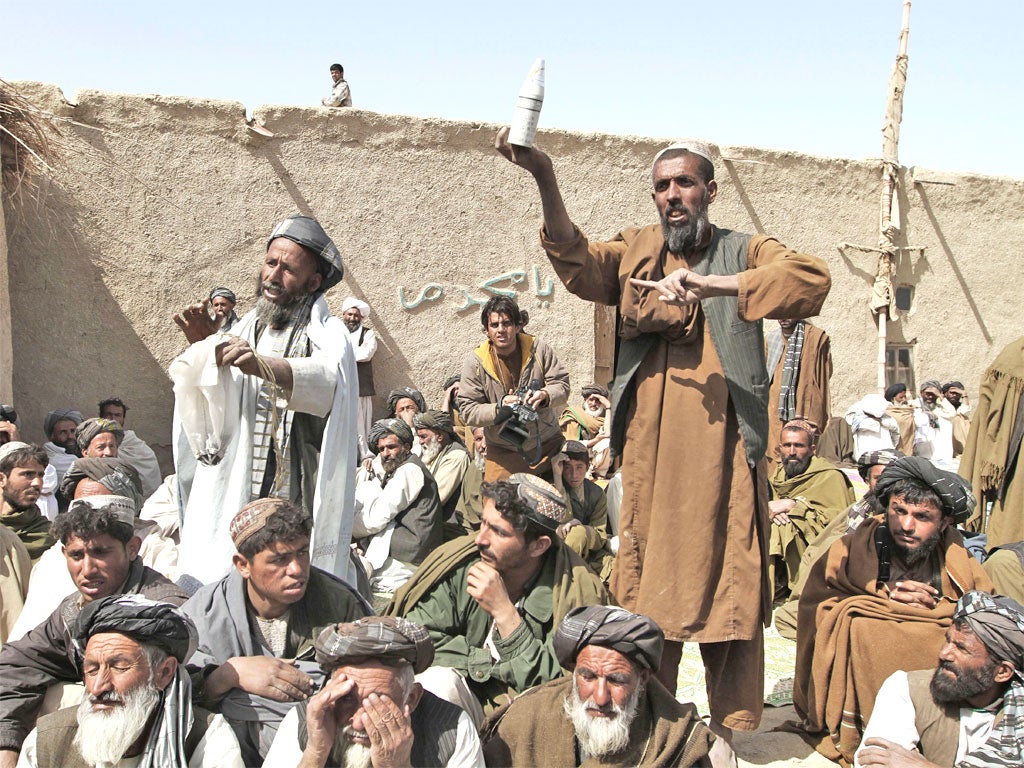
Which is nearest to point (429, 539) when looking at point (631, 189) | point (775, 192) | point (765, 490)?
point (765, 490)

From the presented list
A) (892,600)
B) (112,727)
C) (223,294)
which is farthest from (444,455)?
(112,727)

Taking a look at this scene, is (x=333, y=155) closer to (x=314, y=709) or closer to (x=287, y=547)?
(x=287, y=547)

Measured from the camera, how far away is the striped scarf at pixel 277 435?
3.98 metres

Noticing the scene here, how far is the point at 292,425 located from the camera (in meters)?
4.05

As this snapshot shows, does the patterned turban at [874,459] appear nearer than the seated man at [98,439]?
Yes

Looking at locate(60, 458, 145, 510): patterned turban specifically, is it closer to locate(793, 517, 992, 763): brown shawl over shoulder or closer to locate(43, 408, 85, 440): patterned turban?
locate(793, 517, 992, 763): brown shawl over shoulder

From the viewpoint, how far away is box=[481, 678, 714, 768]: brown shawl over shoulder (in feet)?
9.86

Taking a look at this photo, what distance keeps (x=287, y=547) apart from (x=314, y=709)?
774 mm

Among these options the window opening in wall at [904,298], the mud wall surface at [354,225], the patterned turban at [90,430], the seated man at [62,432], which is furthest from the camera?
the window opening in wall at [904,298]

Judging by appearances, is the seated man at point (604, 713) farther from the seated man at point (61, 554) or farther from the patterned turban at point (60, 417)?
the patterned turban at point (60, 417)

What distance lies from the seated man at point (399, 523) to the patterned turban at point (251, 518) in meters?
2.94

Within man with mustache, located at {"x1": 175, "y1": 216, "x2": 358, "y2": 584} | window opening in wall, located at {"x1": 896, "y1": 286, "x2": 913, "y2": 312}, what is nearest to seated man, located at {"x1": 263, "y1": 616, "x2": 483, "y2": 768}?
man with mustache, located at {"x1": 175, "y1": 216, "x2": 358, "y2": 584}

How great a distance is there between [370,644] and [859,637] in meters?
2.34

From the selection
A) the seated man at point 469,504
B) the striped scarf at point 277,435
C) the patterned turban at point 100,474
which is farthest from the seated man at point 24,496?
the seated man at point 469,504
